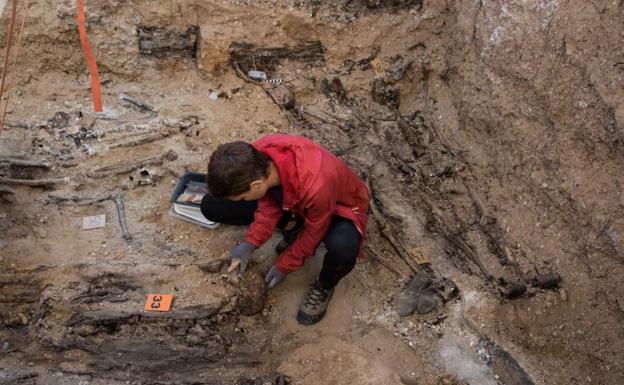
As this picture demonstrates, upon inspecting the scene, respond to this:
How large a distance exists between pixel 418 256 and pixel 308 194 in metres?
1.22

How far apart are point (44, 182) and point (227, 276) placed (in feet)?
5.40

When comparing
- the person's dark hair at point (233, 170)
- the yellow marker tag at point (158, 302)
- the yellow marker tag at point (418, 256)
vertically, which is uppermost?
the person's dark hair at point (233, 170)

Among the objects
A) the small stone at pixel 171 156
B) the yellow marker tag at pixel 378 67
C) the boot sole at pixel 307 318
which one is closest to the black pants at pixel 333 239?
the boot sole at pixel 307 318

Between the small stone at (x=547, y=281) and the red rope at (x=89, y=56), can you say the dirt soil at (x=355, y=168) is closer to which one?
the small stone at (x=547, y=281)

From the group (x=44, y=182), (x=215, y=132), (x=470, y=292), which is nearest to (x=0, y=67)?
(x=44, y=182)

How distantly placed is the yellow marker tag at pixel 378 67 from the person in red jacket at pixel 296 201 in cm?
205

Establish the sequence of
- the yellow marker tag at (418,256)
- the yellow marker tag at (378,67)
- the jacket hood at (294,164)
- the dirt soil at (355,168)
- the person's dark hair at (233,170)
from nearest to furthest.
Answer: the person's dark hair at (233,170) → the jacket hood at (294,164) → the dirt soil at (355,168) → the yellow marker tag at (418,256) → the yellow marker tag at (378,67)

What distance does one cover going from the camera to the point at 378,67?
528 centimetres

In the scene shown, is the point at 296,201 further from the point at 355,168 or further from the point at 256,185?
the point at 355,168

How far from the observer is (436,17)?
5.22 m

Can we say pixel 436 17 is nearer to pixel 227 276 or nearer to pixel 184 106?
pixel 184 106

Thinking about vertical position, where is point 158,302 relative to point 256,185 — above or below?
below

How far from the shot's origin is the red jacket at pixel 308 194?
3092 millimetres

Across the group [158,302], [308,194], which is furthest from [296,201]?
[158,302]
